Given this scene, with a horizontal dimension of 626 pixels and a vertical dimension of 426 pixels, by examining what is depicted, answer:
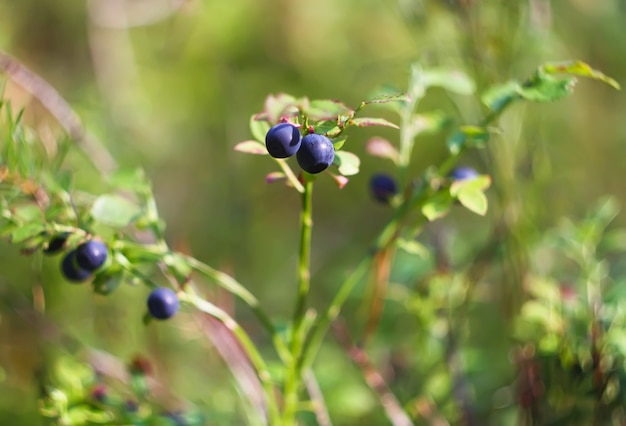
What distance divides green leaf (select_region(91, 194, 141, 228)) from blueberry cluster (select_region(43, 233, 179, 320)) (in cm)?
3

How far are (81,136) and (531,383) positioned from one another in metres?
0.75

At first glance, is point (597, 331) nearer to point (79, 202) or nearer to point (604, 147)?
point (79, 202)

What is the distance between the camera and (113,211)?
0.73 metres

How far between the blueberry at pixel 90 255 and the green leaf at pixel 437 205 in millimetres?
303

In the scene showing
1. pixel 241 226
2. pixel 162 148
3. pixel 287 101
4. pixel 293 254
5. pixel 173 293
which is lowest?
pixel 293 254

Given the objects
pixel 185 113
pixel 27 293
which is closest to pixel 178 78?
pixel 185 113

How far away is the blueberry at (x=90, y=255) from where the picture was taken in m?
0.66

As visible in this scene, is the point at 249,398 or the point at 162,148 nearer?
the point at 249,398

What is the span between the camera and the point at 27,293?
1.60m

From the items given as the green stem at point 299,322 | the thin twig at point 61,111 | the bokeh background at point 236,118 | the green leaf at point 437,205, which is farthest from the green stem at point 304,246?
the bokeh background at point 236,118

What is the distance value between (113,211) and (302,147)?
26cm

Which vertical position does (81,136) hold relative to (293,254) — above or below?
above

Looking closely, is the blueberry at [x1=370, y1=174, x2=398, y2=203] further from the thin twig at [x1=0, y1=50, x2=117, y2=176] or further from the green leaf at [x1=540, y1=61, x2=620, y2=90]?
the thin twig at [x1=0, y1=50, x2=117, y2=176]

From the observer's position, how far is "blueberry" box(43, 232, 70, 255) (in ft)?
2.33
